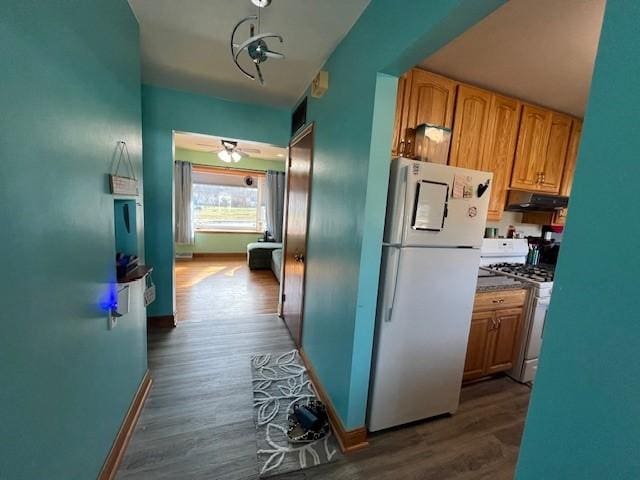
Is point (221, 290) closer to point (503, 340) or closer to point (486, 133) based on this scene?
point (503, 340)

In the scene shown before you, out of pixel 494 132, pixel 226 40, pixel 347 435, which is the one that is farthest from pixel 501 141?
pixel 347 435

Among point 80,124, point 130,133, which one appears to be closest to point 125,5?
point 130,133

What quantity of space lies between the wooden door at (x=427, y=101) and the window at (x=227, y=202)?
535 cm

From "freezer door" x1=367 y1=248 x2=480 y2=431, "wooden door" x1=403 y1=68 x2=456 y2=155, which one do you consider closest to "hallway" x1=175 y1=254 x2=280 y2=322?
"freezer door" x1=367 y1=248 x2=480 y2=431

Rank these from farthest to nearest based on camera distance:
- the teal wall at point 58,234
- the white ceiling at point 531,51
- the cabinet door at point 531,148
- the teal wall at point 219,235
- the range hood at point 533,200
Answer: the teal wall at point 219,235 < the range hood at point 533,200 < the cabinet door at point 531,148 < the white ceiling at point 531,51 < the teal wall at point 58,234

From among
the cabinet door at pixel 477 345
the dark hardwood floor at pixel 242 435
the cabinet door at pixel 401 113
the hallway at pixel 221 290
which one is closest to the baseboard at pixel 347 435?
the dark hardwood floor at pixel 242 435

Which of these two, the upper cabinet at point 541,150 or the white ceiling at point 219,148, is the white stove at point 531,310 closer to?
the upper cabinet at point 541,150

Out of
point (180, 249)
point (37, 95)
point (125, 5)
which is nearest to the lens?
point (37, 95)

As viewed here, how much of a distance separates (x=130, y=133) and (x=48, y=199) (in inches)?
38.5

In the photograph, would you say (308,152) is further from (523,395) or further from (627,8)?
(523,395)

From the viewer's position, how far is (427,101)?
1.84 m

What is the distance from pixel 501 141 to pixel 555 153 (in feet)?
2.69

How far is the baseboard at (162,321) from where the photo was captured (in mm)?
2902

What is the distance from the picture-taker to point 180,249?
6207 millimetres
